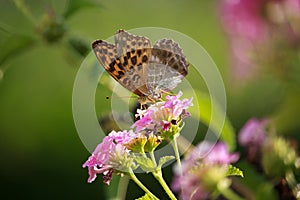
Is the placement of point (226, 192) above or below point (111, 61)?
below

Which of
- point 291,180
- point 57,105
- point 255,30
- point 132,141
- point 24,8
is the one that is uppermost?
point 57,105

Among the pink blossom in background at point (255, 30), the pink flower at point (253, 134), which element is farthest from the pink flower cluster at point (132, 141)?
the pink blossom in background at point (255, 30)

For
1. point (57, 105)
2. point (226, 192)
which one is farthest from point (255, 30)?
point (57, 105)

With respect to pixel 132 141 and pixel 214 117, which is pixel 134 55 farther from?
pixel 214 117

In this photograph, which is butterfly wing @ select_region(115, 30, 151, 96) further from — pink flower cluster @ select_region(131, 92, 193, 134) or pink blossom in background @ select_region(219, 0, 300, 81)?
pink blossom in background @ select_region(219, 0, 300, 81)

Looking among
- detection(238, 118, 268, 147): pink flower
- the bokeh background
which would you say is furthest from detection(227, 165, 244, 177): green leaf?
the bokeh background

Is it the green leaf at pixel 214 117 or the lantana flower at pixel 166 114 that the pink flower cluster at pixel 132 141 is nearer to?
the lantana flower at pixel 166 114
